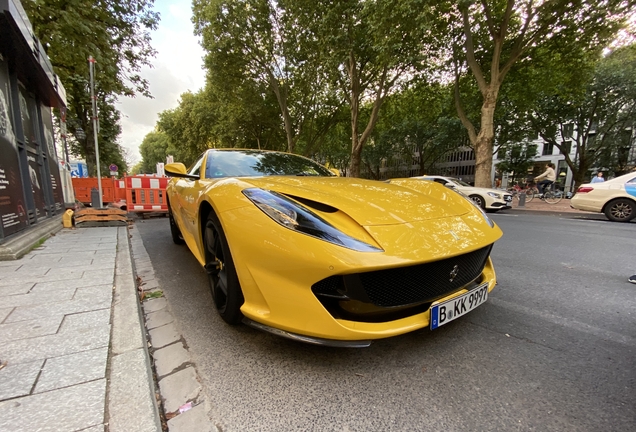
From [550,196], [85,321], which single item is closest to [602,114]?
[550,196]

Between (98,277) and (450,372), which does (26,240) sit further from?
(450,372)

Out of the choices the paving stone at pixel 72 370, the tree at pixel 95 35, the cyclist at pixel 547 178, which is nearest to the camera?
the paving stone at pixel 72 370

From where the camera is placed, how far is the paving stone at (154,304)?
2299 mm

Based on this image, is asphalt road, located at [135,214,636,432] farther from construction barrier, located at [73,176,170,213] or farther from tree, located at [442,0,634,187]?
tree, located at [442,0,634,187]

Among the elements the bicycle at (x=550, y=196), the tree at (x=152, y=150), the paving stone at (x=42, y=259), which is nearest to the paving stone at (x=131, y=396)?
the paving stone at (x=42, y=259)

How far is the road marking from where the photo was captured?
180cm

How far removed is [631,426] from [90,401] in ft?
7.38

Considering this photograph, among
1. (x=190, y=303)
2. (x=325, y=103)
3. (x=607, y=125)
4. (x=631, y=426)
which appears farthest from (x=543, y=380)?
(x=607, y=125)

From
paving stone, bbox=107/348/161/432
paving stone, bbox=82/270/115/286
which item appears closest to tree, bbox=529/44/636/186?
paving stone, bbox=82/270/115/286

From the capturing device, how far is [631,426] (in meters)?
1.17

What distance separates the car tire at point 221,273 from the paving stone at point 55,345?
67cm

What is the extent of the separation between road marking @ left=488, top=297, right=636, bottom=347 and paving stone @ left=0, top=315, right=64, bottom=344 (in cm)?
312

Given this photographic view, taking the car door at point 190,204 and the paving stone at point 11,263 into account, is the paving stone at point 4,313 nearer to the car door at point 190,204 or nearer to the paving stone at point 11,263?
the car door at point 190,204

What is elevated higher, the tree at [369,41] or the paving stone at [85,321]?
the tree at [369,41]
